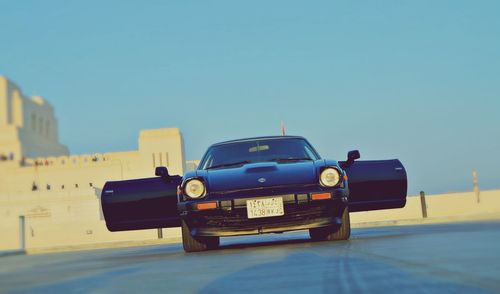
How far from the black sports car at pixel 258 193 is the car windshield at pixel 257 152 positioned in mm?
12

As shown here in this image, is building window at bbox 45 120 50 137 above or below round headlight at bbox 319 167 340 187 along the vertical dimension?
above

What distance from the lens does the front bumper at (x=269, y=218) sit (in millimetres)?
6375

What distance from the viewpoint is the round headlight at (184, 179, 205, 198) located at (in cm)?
658

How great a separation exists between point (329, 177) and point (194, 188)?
4.62 ft

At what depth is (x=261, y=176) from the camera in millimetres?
6598

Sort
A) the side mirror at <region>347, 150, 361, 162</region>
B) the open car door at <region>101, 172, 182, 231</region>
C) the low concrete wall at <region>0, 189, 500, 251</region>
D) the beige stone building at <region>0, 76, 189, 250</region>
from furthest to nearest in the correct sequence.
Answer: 1. the beige stone building at <region>0, 76, 189, 250</region>
2. the low concrete wall at <region>0, 189, 500, 251</region>
3. the open car door at <region>101, 172, 182, 231</region>
4. the side mirror at <region>347, 150, 361, 162</region>

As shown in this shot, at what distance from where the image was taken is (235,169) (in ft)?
23.0

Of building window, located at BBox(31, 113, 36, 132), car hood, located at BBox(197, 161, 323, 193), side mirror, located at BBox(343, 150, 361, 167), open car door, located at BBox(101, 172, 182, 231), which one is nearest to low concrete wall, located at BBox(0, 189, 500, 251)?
open car door, located at BBox(101, 172, 182, 231)

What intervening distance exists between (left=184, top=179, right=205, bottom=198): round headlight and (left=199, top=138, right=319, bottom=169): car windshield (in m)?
0.86

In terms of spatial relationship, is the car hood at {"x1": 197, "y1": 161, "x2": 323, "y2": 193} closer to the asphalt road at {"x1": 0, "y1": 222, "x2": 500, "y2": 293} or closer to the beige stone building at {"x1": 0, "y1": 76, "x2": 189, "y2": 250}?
the asphalt road at {"x1": 0, "y1": 222, "x2": 500, "y2": 293}

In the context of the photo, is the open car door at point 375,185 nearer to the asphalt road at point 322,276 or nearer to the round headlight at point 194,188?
the round headlight at point 194,188

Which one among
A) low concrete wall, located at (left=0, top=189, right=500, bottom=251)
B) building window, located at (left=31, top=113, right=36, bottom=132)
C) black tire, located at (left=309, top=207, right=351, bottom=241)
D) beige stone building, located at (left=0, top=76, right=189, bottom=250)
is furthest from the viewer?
building window, located at (left=31, top=113, right=36, bottom=132)

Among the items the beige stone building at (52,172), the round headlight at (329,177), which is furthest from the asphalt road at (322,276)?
the beige stone building at (52,172)

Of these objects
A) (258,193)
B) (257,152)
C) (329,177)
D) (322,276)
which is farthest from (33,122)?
(322,276)
